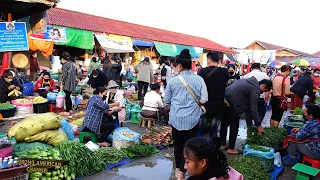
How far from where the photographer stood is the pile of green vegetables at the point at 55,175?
12.2ft

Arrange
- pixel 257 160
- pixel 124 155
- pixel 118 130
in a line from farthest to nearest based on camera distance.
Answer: pixel 118 130, pixel 124 155, pixel 257 160

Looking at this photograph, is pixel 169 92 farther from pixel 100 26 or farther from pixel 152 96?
pixel 100 26

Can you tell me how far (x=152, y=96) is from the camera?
290 inches

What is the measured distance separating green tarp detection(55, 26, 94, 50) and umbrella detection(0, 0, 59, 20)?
6346 mm

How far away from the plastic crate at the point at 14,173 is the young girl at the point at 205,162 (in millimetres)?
2485

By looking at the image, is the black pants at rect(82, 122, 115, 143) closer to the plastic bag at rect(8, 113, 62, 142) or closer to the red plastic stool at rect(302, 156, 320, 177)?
the plastic bag at rect(8, 113, 62, 142)

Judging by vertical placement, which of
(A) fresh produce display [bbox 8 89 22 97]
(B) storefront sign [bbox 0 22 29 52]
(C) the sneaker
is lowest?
(C) the sneaker

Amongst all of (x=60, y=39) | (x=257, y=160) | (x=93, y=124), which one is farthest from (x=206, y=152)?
(x=60, y=39)

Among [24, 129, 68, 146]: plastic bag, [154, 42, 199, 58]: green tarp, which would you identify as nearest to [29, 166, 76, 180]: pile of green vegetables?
[24, 129, 68, 146]: plastic bag

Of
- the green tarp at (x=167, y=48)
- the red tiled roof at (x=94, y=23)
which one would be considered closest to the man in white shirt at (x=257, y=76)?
the red tiled roof at (x=94, y=23)

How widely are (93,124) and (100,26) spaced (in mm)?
15545

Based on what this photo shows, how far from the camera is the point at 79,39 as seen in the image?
1645 cm

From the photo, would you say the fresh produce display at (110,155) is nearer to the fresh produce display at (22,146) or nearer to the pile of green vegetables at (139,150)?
the pile of green vegetables at (139,150)

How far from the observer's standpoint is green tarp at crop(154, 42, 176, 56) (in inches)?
877
